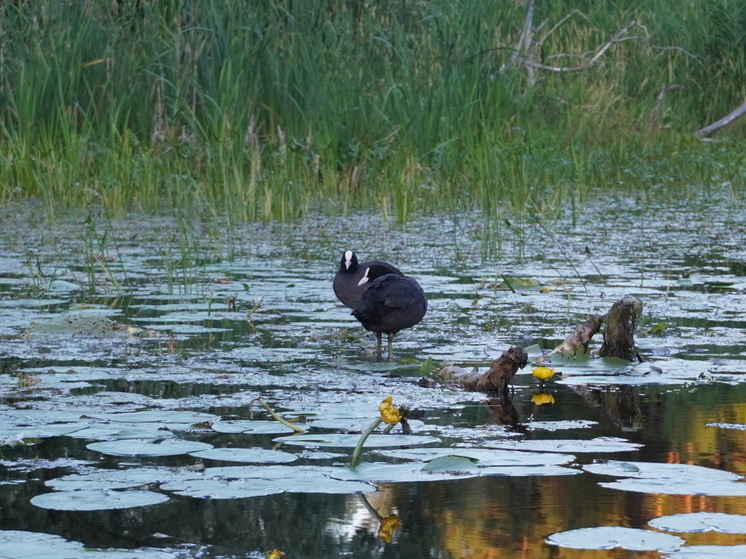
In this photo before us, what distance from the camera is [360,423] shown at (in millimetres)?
3486

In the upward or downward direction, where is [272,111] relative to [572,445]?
upward

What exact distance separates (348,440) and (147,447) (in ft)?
1.52

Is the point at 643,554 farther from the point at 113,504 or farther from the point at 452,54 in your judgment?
the point at 452,54

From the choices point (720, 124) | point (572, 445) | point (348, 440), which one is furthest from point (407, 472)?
point (720, 124)

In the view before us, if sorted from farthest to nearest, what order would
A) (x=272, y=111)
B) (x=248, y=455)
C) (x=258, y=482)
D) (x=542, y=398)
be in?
(x=272, y=111)
(x=542, y=398)
(x=248, y=455)
(x=258, y=482)

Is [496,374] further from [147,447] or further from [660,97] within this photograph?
[660,97]

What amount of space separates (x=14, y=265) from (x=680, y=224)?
4.25m

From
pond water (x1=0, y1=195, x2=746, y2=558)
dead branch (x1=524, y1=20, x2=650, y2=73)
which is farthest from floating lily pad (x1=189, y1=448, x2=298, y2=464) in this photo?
dead branch (x1=524, y1=20, x2=650, y2=73)

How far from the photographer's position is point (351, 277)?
5.39 m

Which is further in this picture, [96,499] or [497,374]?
[497,374]

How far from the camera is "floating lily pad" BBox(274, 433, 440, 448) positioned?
3227mm

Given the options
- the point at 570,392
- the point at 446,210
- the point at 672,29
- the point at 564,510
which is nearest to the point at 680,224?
the point at 446,210

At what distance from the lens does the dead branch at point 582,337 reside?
440 cm

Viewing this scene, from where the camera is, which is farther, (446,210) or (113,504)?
(446,210)
